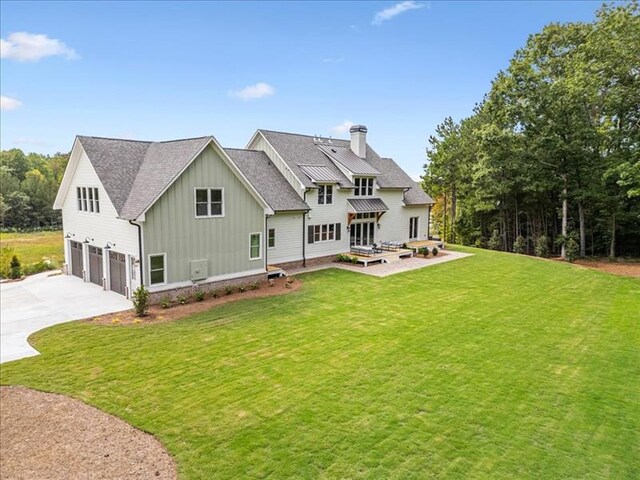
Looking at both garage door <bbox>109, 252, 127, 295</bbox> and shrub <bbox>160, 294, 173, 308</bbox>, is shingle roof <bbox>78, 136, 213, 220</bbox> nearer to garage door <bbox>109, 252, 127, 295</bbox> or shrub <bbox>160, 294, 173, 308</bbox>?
garage door <bbox>109, 252, 127, 295</bbox>

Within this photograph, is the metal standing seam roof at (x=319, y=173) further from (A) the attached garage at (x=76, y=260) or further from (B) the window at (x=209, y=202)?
(A) the attached garage at (x=76, y=260)

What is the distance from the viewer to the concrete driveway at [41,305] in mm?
12543

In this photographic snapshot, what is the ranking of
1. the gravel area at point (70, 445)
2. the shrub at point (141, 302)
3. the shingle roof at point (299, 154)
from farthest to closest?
1. the shingle roof at point (299, 154)
2. the shrub at point (141, 302)
3. the gravel area at point (70, 445)

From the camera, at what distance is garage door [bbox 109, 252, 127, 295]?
17.1 m

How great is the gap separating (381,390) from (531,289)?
A: 13.6 m

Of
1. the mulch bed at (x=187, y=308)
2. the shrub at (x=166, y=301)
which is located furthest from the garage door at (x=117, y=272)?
the mulch bed at (x=187, y=308)

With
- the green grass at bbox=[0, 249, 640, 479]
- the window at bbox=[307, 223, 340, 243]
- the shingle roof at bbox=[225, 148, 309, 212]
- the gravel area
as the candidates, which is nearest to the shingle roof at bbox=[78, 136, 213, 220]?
the shingle roof at bbox=[225, 148, 309, 212]

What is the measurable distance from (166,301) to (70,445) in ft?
28.0

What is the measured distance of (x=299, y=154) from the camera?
2573 cm

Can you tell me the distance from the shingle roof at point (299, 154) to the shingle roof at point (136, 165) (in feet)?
24.5

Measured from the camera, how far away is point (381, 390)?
9.38 meters

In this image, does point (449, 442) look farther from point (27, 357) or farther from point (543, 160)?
point (543, 160)

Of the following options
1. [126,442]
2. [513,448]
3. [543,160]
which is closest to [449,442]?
[513,448]

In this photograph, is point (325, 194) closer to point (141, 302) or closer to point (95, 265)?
point (95, 265)
